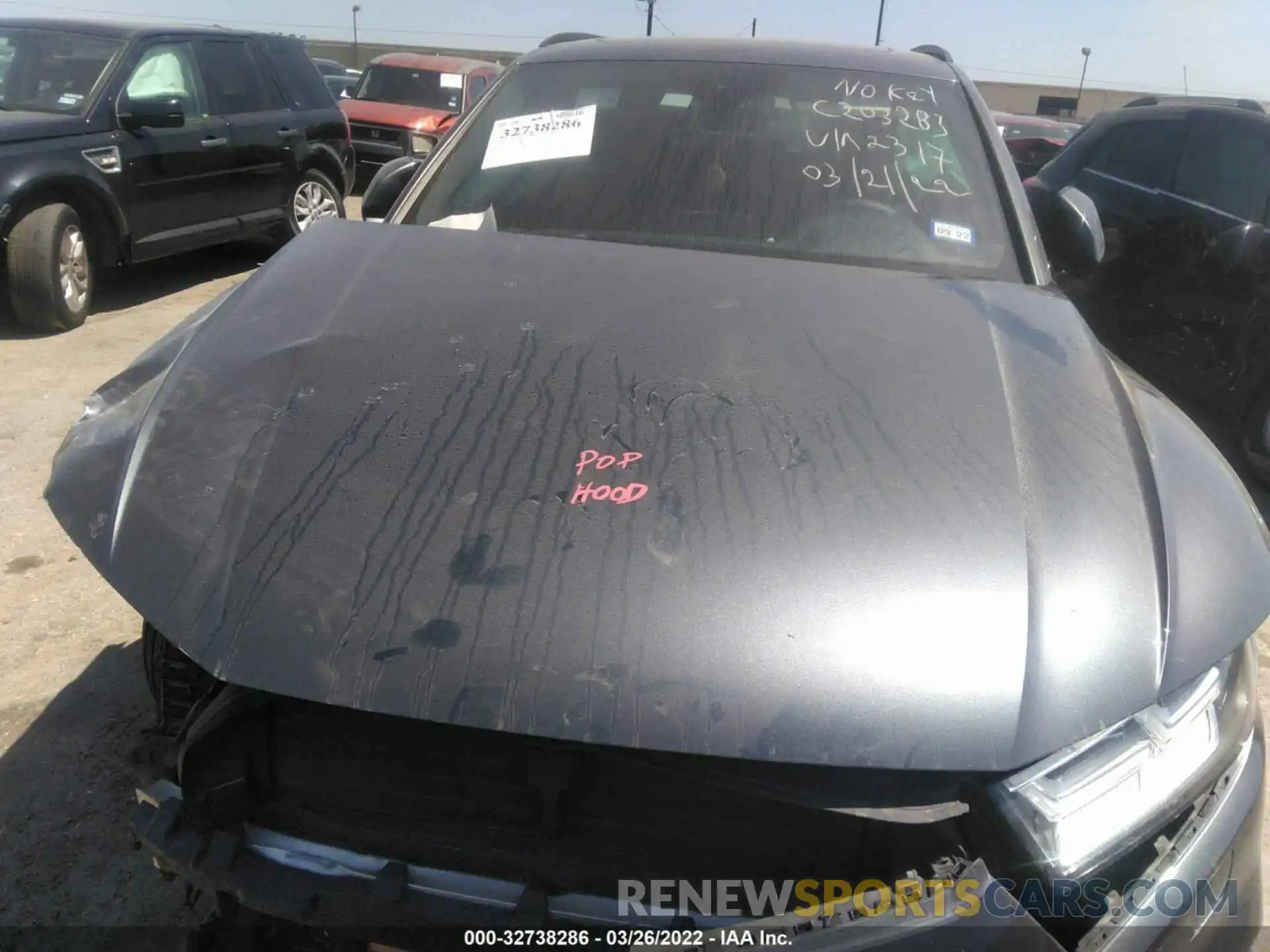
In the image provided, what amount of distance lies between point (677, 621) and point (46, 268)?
5.80 meters

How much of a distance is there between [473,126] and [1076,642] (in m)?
2.27

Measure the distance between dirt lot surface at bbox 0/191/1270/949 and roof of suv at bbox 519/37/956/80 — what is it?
2145 mm

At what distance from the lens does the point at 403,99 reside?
43.2 ft

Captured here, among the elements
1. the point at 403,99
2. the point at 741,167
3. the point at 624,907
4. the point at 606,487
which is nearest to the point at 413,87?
the point at 403,99

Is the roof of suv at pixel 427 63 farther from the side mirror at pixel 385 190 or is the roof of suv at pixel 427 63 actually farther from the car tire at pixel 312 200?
the side mirror at pixel 385 190

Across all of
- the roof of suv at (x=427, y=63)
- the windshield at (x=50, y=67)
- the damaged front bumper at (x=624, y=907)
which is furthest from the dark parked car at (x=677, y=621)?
the roof of suv at (x=427, y=63)

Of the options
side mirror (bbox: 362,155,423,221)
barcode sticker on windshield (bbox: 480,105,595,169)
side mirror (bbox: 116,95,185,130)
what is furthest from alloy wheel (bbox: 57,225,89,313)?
barcode sticker on windshield (bbox: 480,105,595,169)

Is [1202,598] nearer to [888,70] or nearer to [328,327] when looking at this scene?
[328,327]

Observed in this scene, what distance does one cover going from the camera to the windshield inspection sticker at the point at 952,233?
8.32ft

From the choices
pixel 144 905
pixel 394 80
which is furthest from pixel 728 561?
pixel 394 80

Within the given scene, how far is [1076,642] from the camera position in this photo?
4.66ft

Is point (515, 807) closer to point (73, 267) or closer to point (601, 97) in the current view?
point (601, 97)

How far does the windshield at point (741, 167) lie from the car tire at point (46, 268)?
13.4 feet

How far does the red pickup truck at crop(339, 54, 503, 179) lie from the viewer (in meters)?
12.3
